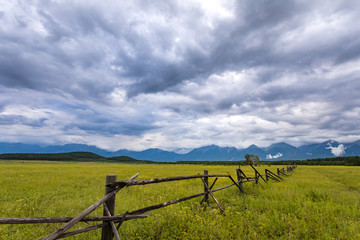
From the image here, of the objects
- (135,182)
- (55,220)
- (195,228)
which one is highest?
(135,182)

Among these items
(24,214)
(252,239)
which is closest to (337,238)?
(252,239)

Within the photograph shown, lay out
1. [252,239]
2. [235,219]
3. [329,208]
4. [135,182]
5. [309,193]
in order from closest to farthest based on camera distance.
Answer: [135,182], [252,239], [235,219], [329,208], [309,193]

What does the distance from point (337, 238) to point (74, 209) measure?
10254mm

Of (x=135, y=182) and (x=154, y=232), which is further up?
(x=135, y=182)

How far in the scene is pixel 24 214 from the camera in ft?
25.4

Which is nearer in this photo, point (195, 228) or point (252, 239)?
point (252, 239)

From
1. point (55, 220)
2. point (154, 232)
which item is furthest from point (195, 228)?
point (55, 220)

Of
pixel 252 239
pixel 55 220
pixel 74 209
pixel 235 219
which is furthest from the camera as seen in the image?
pixel 74 209

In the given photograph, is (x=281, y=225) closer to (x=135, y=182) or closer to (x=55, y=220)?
(x=135, y=182)

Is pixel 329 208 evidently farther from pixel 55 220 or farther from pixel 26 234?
pixel 26 234

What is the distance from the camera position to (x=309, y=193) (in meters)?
10.4

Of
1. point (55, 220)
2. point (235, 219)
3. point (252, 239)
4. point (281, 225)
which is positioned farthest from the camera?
point (235, 219)

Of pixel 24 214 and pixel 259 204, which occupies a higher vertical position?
pixel 259 204

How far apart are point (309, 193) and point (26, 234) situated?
13.5m
